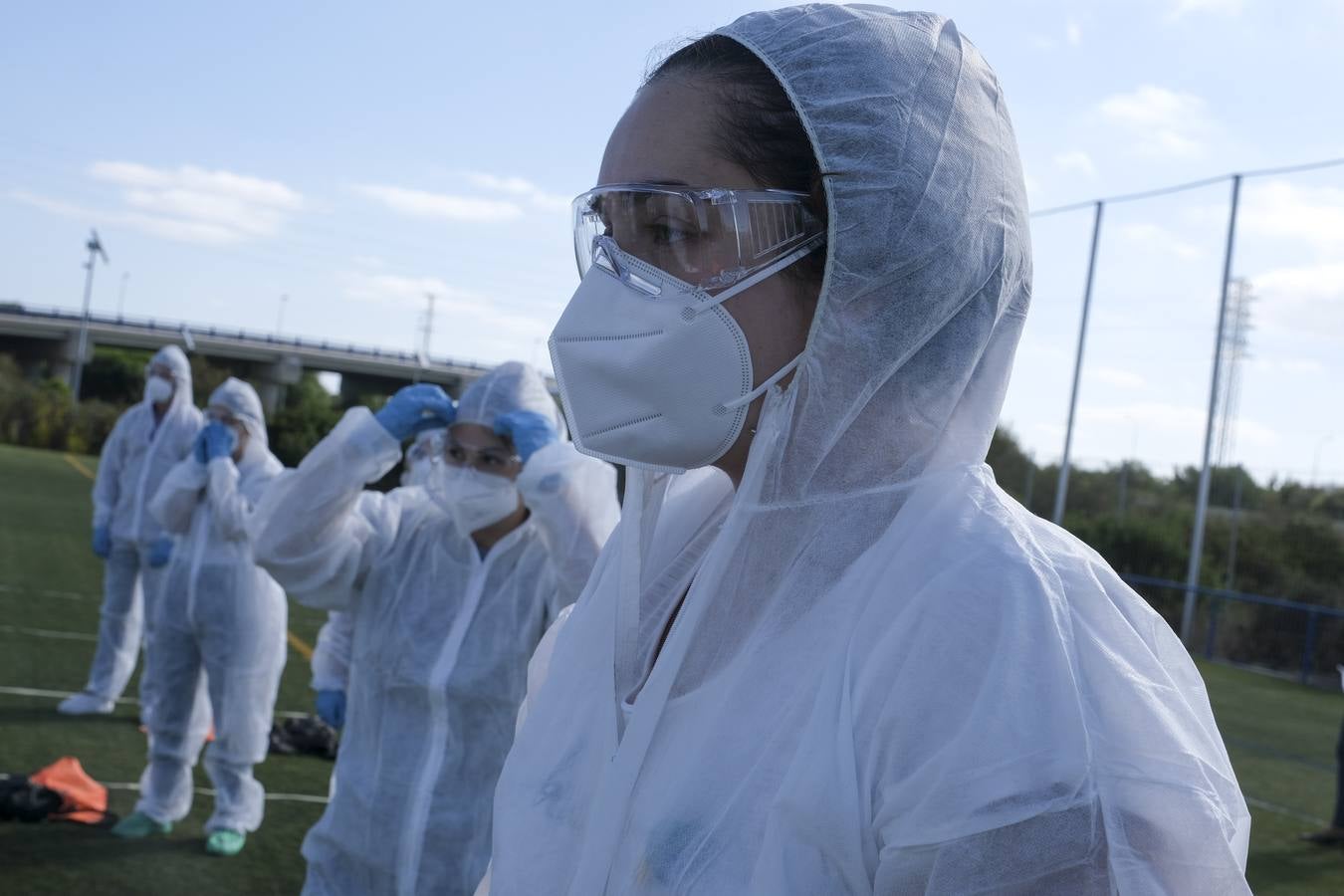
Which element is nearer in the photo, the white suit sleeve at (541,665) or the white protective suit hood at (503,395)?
the white suit sleeve at (541,665)

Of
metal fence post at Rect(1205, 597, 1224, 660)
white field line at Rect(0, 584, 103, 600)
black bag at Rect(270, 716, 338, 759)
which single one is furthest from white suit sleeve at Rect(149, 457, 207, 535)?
metal fence post at Rect(1205, 597, 1224, 660)

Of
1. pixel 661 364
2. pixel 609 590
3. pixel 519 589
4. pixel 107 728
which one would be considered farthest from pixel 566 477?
pixel 107 728

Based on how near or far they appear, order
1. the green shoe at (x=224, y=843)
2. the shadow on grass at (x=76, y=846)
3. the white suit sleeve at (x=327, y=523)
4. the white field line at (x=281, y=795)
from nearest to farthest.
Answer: the white suit sleeve at (x=327, y=523), the shadow on grass at (x=76, y=846), the green shoe at (x=224, y=843), the white field line at (x=281, y=795)

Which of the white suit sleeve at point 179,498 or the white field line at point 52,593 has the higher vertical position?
the white suit sleeve at point 179,498

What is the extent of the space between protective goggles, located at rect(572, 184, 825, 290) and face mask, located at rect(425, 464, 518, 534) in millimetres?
2366

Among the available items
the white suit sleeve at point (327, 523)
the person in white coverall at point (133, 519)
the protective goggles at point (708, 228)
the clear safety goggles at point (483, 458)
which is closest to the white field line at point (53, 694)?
the person in white coverall at point (133, 519)

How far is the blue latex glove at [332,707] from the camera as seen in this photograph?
434 cm

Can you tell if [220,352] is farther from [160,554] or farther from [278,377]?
[160,554]

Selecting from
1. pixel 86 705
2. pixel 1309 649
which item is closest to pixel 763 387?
pixel 86 705

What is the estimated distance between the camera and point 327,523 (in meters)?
3.67

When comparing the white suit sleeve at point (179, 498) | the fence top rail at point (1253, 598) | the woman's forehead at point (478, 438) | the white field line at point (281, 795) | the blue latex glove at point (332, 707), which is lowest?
the white field line at point (281, 795)

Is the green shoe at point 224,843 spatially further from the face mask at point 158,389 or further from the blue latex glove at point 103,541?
the face mask at point 158,389

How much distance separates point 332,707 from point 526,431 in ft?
4.40

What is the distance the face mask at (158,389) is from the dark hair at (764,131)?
7.90 meters
